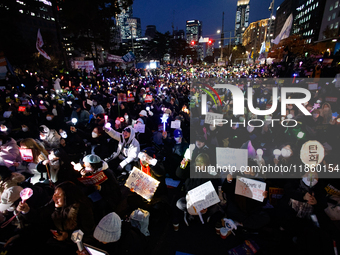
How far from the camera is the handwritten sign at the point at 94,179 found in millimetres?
3664

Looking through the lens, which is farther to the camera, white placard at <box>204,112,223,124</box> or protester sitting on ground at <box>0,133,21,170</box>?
white placard at <box>204,112,223,124</box>

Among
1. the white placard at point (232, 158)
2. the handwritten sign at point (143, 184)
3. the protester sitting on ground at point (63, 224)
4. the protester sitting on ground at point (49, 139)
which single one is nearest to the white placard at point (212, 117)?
the white placard at point (232, 158)

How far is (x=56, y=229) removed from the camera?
3.37 m

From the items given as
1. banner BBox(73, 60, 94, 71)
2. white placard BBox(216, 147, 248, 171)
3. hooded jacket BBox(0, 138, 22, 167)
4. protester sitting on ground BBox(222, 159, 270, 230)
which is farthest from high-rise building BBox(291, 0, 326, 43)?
hooded jacket BBox(0, 138, 22, 167)

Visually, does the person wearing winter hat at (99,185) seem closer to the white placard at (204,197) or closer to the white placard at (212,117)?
the white placard at (204,197)

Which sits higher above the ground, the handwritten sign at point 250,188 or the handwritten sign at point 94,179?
the handwritten sign at point 94,179

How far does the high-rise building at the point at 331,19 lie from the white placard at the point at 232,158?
56.7 meters

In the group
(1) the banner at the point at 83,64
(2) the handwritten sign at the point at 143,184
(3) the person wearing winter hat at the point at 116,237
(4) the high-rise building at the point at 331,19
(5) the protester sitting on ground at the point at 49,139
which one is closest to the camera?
(3) the person wearing winter hat at the point at 116,237

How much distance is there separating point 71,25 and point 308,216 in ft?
91.9

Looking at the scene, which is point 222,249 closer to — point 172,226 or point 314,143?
point 172,226

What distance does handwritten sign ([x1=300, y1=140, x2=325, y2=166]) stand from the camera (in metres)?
3.76

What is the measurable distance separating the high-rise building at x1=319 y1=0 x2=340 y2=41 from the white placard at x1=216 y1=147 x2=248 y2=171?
186 ft

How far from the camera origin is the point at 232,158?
422 centimetres

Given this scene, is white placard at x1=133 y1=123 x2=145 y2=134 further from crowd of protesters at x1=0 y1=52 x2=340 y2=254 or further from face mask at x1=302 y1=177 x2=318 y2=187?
face mask at x1=302 y1=177 x2=318 y2=187
